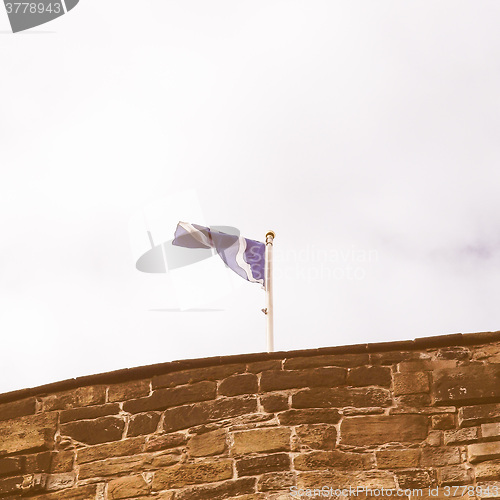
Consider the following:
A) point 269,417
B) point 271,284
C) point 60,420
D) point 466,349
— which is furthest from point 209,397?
point 271,284

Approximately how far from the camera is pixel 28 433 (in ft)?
23.5

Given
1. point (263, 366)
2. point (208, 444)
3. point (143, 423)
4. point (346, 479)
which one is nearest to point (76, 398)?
point (143, 423)

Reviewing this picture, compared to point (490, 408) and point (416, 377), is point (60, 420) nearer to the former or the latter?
point (416, 377)

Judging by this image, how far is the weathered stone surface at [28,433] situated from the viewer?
7094 millimetres

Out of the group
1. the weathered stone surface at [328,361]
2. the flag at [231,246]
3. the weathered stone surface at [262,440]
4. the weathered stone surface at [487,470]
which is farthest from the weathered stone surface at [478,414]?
the flag at [231,246]

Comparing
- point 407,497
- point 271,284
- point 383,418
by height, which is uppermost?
point 271,284

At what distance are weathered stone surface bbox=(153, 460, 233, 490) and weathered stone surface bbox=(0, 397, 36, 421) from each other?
4.20 feet

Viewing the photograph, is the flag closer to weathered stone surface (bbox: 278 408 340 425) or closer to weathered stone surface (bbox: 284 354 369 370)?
weathered stone surface (bbox: 284 354 369 370)

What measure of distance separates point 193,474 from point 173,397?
2.17 feet

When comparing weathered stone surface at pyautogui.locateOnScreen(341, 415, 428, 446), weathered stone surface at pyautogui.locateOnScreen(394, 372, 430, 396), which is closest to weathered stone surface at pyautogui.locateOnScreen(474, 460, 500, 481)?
weathered stone surface at pyautogui.locateOnScreen(341, 415, 428, 446)

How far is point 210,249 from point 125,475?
414cm

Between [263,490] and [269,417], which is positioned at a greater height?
[269,417]

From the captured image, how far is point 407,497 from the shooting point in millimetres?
6262

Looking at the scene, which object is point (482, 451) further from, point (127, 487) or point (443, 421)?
point (127, 487)
